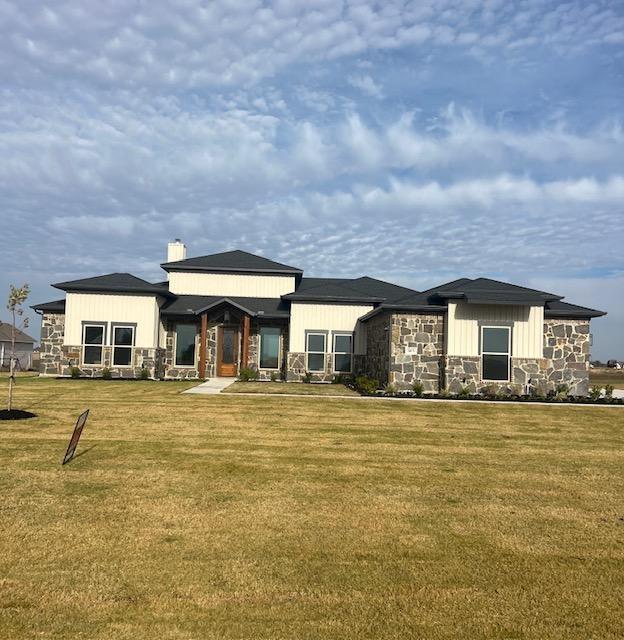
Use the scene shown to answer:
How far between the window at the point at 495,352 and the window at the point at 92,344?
616 inches

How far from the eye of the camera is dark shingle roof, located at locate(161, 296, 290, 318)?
25.5m

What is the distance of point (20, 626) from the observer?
4098 millimetres

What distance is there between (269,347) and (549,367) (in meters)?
11.9

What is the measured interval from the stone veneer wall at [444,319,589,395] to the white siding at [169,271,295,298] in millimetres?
11097

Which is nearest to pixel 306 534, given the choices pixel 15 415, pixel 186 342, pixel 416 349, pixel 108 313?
pixel 15 415

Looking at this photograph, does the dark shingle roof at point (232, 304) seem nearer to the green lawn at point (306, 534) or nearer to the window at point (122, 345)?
the window at point (122, 345)

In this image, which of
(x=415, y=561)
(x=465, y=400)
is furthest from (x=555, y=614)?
(x=465, y=400)

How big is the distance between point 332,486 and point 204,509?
76.9 inches

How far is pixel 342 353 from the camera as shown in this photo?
25953 mm

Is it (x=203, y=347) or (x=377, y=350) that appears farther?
(x=203, y=347)

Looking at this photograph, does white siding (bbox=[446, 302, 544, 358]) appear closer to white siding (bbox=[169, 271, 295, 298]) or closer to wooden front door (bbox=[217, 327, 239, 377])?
wooden front door (bbox=[217, 327, 239, 377])

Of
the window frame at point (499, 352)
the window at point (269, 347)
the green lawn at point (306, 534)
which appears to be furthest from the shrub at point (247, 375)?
the green lawn at point (306, 534)

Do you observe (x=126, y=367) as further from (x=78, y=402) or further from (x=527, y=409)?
(x=527, y=409)

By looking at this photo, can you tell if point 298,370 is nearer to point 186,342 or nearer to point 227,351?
point 227,351
